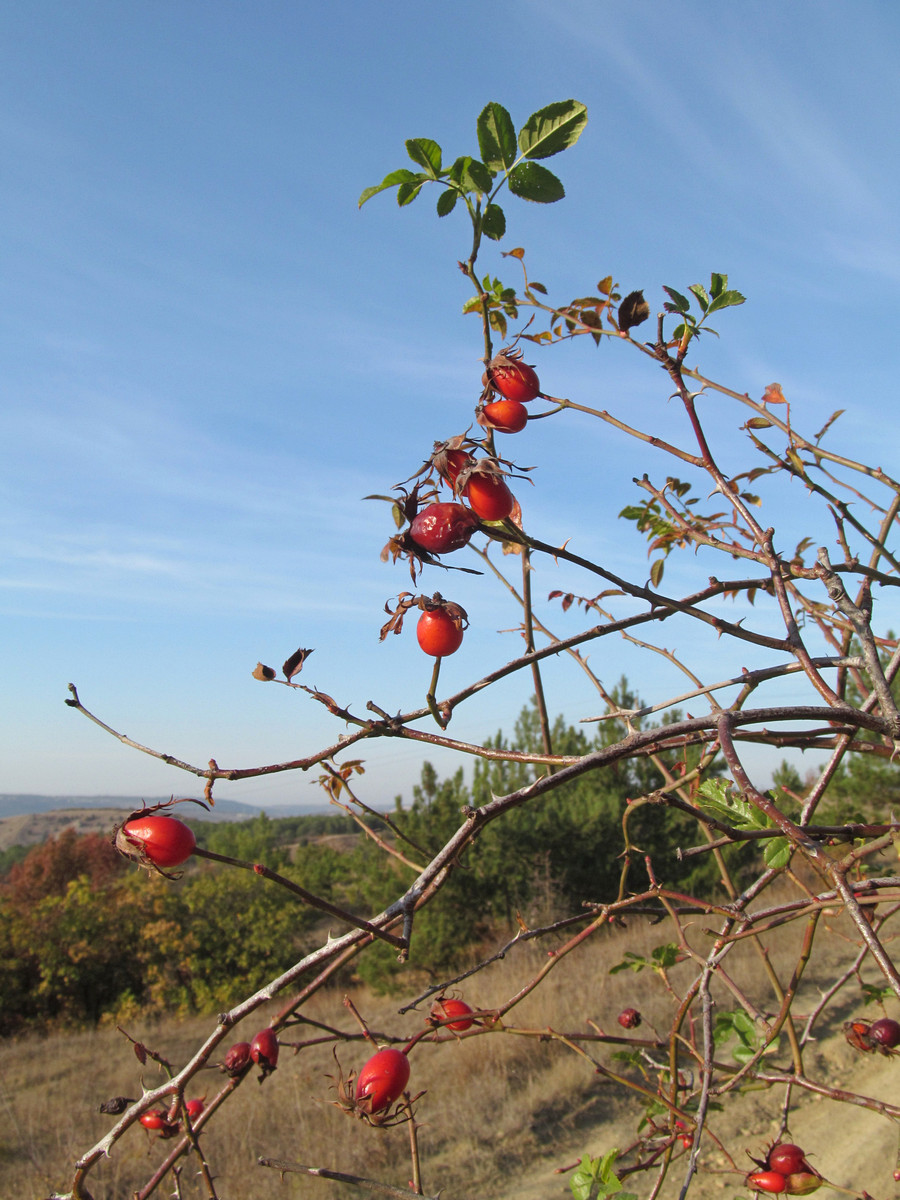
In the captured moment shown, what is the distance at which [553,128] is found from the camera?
94 cm

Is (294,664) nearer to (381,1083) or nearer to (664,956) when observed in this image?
(381,1083)

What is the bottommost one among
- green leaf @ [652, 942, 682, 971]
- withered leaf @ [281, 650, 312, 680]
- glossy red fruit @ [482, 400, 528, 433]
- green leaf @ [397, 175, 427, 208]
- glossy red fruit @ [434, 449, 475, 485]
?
green leaf @ [652, 942, 682, 971]

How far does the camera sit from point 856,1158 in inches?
187

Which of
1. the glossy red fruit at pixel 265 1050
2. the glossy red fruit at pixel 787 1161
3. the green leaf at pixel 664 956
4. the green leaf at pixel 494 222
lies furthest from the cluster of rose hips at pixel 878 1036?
the green leaf at pixel 494 222

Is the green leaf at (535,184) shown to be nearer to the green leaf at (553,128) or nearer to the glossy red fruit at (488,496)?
the green leaf at (553,128)

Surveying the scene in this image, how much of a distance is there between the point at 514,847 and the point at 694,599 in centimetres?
1451

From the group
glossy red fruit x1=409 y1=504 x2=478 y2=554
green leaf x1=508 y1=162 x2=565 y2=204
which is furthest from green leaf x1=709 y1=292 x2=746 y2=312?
glossy red fruit x1=409 y1=504 x2=478 y2=554

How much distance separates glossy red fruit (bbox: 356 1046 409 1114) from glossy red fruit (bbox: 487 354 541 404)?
87 centimetres

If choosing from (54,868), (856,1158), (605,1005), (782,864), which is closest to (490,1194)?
(856,1158)

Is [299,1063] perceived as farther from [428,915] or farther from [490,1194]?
[428,915]

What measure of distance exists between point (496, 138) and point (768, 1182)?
1699mm

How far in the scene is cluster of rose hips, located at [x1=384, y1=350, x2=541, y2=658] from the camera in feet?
2.66

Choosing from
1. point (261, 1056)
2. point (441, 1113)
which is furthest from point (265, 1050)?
point (441, 1113)

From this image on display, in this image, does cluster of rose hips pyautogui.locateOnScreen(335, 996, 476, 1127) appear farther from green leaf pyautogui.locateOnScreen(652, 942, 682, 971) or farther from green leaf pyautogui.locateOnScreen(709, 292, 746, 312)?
green leaf pyautogui.locateOnScreen(709, 292, 746, 312)
